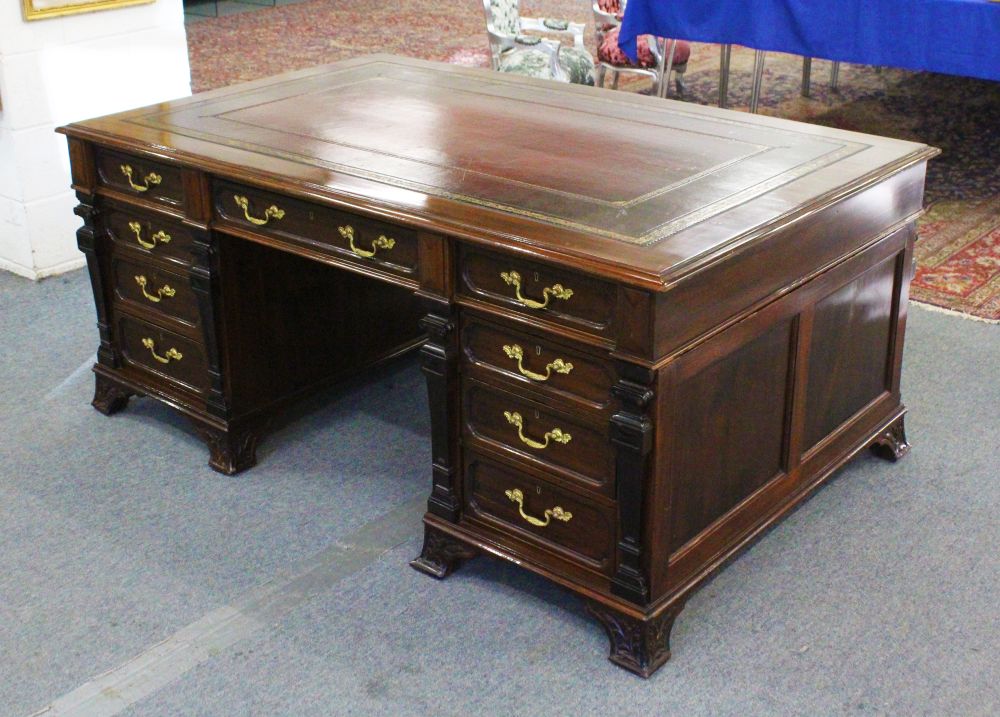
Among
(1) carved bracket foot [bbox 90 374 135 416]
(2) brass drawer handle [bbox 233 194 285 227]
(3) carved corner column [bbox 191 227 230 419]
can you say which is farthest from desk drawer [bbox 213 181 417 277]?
(1) carved bracket foot [bbox 90 374 135 416]

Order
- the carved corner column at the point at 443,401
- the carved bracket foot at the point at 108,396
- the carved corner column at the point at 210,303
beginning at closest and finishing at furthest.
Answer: the carved corner column at the point at 443,401 → the carved corner column at the point at 210,303 → the carved bracket foot at the point at 108,396

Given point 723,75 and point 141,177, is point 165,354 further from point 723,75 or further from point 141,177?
point 723,75

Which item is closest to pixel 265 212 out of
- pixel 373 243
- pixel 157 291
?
pixel 373 243

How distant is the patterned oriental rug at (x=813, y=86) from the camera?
4.50 metres

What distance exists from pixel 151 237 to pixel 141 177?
161 mm

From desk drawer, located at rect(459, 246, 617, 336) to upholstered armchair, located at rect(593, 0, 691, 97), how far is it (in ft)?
13.6

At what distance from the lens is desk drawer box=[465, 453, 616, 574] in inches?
94.0

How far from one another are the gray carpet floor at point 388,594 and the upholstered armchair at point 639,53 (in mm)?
3274

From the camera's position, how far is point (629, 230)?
7.27 feet

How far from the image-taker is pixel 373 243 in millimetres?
2508

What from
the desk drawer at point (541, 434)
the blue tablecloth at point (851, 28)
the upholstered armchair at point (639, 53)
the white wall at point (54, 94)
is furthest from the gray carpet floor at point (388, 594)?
the upholstered armchair at point (639, 53)

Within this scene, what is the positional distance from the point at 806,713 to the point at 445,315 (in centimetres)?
102

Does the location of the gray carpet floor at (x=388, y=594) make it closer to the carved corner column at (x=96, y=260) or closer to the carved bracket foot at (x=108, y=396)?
the carved bracket foot at (x=108, y=396)

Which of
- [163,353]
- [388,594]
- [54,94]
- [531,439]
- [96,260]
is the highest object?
[54,94]
